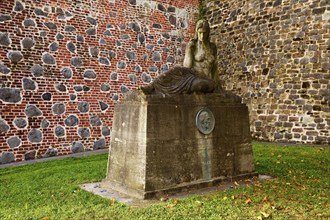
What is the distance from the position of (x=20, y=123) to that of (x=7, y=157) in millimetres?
906

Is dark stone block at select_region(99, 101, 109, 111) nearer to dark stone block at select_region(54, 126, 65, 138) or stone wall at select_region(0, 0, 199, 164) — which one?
stone wall at select_region(0, 0, 199, 164)

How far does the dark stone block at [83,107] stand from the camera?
33.8 feet

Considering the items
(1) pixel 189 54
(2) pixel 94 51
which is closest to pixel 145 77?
(2) pixel 94 51

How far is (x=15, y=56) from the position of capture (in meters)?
9.07

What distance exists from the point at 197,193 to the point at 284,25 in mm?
7836

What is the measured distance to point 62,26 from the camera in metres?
10.0

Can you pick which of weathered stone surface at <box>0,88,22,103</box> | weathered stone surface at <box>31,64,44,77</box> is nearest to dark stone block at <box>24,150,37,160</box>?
weathered stone surface at <box>0,88,22,103</box>

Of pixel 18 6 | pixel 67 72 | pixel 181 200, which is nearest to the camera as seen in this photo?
pixel 181 200

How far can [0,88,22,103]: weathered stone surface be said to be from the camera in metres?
8.79

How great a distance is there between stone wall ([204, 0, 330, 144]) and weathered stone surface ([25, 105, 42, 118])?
6717 millimetres

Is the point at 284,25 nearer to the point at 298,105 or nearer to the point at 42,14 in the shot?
the point at 298,105


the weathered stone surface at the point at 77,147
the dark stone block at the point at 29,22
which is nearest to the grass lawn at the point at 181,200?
the weathered stone surface at the point at 77,147

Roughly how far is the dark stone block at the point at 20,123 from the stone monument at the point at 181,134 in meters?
4.29

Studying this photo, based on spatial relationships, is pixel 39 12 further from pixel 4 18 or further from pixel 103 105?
pixel 103 105
